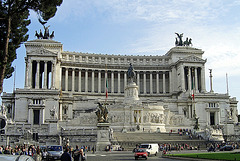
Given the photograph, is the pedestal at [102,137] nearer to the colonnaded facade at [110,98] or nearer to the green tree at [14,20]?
the colonnaded facade at [110,98]

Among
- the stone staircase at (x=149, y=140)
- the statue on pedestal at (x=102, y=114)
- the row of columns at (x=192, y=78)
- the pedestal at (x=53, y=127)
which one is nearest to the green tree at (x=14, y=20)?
the statue on pedestal at (x=102, y=114)

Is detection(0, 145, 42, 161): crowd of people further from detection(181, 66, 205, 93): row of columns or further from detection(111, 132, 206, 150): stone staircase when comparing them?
detection(181, 66, 205, 93): row of columns

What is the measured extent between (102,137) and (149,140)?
8845 mm

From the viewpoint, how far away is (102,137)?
134ft

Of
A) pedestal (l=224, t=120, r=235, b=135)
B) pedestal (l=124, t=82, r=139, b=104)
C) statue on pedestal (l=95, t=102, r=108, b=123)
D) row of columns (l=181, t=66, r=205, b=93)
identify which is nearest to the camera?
statue on pedestal (l=95, t=102, r=108, b=123)

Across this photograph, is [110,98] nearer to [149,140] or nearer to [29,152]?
[149,140]

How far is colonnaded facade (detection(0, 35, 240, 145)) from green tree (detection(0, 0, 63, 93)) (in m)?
23.7

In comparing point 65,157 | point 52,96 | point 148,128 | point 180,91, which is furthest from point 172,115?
point 65,157

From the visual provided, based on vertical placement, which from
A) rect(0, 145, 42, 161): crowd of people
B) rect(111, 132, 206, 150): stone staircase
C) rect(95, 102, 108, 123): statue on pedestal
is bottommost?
rect(111, 132, 206, 150): stone staircase

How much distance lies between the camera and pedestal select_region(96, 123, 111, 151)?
40.5m

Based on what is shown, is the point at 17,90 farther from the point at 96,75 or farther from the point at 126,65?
the point at 126,65

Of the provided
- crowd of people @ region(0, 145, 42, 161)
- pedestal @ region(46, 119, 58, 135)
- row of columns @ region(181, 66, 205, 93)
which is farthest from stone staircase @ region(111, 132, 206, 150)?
row of columns @ region(181, 66, 205, 93)

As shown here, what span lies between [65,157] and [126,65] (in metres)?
79.1

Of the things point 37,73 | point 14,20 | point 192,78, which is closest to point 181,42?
point 192,78
